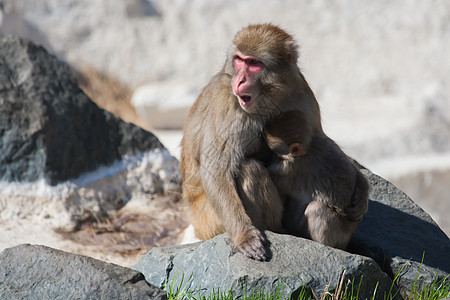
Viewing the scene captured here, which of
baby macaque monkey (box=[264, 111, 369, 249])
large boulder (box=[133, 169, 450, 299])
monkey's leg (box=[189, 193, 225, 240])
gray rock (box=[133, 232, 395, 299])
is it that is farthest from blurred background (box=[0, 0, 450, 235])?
gray rock (box=[133, 232, 395, 299])

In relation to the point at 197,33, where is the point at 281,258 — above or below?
below

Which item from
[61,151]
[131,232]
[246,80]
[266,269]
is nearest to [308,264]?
[266,269]

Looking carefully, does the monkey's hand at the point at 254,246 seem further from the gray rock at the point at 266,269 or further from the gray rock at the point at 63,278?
the gray rock at the point at 63,278

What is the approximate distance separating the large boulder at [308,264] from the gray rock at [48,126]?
7.87 feet

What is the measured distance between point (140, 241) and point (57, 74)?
6.73 feet

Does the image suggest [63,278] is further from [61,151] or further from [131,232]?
[61,151]

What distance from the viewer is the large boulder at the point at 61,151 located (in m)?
6.50

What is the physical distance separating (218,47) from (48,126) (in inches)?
263

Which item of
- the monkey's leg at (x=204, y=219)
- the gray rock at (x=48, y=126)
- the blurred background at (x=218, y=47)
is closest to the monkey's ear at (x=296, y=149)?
the monkey's leg at (x=204, y=219)

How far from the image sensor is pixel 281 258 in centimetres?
429

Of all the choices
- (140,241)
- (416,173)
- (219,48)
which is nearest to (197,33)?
(219,48)

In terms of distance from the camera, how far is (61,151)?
668 centimetres

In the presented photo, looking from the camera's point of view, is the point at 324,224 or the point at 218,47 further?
the point at 218,47

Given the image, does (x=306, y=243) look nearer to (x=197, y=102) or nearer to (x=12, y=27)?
(x=197, y=102)
